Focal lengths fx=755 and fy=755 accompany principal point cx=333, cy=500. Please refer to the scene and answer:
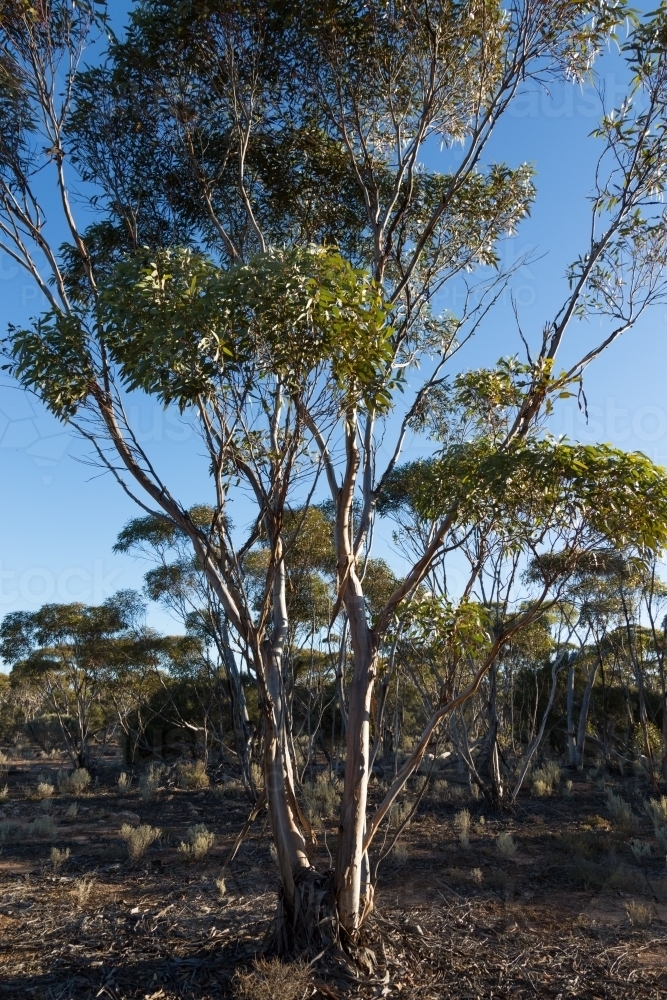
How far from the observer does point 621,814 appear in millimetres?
11453

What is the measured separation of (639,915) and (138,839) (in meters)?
5.95

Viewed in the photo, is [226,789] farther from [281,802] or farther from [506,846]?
[281,802]

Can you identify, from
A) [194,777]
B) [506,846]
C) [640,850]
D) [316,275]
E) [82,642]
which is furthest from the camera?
[82,642]

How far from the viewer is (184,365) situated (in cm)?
433

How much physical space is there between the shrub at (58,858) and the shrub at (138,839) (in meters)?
0.76

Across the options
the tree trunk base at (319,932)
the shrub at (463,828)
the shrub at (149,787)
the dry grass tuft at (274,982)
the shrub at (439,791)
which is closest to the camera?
the dry grass tuft at (274,982)

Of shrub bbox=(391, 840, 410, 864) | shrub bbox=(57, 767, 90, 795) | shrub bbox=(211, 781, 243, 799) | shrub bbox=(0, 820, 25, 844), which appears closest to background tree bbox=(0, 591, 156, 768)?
shrub bbox=(57, 767, 90, 795)

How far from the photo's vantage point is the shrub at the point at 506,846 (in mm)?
9445

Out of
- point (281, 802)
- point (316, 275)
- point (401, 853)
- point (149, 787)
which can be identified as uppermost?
point (316, 275)

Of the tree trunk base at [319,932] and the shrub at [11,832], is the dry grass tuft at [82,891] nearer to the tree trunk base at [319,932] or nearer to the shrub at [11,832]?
the tree trunk base at [319,932]

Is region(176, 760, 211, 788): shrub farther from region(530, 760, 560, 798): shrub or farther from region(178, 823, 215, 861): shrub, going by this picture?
region(530, 760, 560, 798): shrub

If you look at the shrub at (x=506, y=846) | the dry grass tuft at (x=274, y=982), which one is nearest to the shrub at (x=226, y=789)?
the shrub at (x=506, y=846)

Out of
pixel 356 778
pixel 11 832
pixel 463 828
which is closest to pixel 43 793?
pixel 11 832

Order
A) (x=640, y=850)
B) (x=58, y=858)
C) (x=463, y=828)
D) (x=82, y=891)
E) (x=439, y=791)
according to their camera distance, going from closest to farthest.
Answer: (x=82, y=891)
(x=58, y=858)
(x=640, y=850)
(x=463, y=828)
(x=439, y=791)
